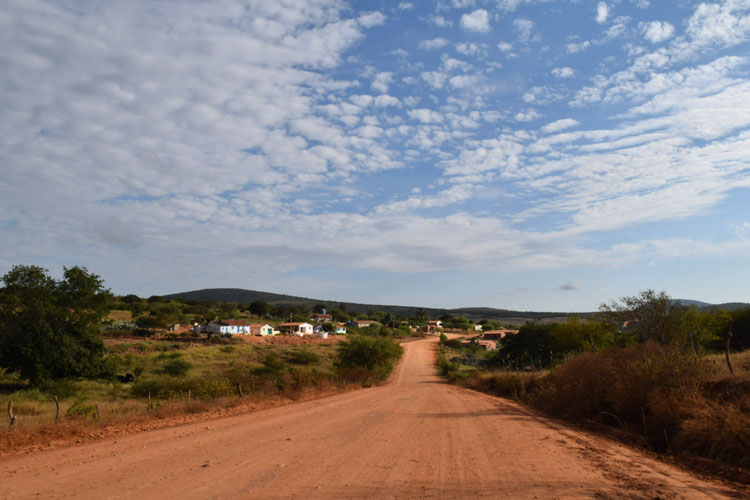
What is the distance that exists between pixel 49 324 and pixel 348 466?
101 feet

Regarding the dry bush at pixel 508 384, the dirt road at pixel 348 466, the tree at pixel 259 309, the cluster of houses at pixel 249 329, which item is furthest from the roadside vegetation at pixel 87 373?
the tree at pixel 259 309

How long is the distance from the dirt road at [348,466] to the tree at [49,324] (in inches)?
874

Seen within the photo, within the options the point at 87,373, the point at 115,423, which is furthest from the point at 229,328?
the point at 115,423

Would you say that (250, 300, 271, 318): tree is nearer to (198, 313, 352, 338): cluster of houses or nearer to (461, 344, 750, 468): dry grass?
(198, 313, 352, 338): cluster of houses

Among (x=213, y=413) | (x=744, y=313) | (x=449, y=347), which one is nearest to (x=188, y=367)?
(x=213, y=413)

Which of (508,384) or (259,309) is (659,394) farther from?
(259,309)

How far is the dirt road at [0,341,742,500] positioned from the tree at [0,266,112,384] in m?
22.2

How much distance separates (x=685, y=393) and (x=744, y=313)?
3349cm

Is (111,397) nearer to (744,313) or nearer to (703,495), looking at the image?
(703,495)

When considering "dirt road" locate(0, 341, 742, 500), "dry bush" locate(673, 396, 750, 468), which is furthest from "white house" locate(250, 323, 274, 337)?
"dry bush" locate(673, 396, 750, 468)

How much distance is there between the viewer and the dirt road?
7.97 m

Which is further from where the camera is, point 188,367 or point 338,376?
point 188,367

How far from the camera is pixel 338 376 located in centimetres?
3653

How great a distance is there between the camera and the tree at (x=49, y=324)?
31.2 meters
